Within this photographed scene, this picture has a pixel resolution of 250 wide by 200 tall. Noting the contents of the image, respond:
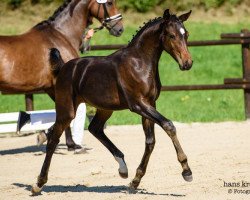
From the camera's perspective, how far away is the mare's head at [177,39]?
287 inches

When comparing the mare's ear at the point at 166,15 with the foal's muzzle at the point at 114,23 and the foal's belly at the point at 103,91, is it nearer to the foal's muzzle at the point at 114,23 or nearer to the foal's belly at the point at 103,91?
the foal's belly at the point at 103,91

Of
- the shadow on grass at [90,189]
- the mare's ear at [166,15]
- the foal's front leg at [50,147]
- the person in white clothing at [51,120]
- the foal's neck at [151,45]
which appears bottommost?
the person in white clothing at [51,120]

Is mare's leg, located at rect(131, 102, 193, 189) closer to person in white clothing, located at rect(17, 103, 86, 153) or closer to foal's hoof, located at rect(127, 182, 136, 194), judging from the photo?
foal's hoof, located at rect(127, 182, 136, 194)

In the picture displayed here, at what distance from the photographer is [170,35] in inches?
290

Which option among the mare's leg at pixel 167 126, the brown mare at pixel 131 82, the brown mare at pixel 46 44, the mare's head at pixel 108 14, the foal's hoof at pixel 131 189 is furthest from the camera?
the mare's head at pixel 108 14

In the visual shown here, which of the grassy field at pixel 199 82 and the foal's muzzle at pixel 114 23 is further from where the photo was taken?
the grassy field at pixel 199 82

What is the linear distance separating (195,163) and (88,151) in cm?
196

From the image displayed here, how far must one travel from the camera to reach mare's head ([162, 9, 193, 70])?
7.28m

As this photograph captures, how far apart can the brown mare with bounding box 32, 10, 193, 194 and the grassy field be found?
220 inches

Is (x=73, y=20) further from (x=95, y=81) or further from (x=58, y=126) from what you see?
(x=95, y=81)

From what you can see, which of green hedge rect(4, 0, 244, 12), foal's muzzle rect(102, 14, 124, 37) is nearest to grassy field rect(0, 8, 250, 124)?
green hedge rect(4, 0, 244, 12)

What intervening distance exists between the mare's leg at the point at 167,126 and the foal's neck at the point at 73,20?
3.63 metres

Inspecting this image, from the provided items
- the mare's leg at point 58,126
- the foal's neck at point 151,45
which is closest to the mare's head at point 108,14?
the mare's leg at point 58,126

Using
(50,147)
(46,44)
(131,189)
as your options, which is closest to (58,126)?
(50,147)
